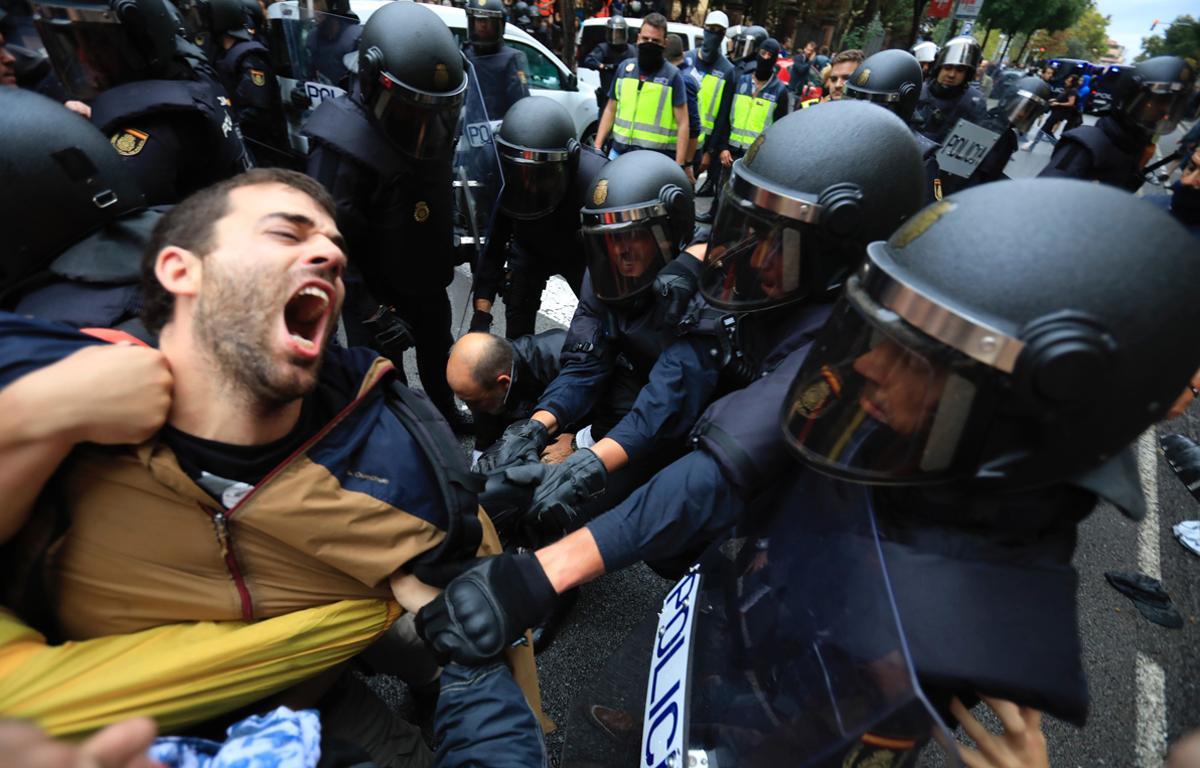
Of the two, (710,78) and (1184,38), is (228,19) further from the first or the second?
(1184,38)

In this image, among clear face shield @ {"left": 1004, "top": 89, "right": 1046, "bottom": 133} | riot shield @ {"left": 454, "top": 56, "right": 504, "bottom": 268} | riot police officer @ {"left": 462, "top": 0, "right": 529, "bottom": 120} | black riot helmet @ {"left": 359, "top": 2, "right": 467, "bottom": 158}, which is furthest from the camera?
clear face shield @ {"left": 1004, "top": 89, "right": 1046, "bottom": 133}

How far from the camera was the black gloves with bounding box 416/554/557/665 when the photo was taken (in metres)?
1.30

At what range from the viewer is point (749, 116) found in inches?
297

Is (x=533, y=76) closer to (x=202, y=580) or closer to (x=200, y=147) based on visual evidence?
(x=200, y=147)

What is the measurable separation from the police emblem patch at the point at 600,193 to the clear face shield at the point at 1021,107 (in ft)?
16.2

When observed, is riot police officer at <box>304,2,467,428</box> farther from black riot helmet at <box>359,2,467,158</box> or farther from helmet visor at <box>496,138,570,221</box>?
helmet visor at <box>496,138,570,221</box>

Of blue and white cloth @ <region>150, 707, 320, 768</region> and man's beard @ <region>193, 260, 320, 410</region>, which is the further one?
man's beard @ <region>193, 260, 320, 410</region>

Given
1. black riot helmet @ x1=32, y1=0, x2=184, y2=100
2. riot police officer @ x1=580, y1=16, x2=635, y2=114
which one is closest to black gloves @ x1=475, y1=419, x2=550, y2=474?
black riot helmet @ x1=32, y1=0, x2=184, y2=100

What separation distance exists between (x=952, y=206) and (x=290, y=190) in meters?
1.50

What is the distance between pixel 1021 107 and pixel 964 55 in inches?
29.6

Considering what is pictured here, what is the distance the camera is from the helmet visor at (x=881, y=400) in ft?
3.56

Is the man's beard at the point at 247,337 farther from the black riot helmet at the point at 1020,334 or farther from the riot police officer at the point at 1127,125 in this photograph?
the riot police officer at the point at 1127,125

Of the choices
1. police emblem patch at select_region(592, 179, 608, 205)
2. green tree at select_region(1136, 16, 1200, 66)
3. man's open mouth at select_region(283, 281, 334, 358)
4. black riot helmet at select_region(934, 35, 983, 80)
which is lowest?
green tree at select_region(1136, 16, 1200, 66)

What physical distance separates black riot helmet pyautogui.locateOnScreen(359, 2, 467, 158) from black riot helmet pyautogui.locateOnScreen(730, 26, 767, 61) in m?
6.52
